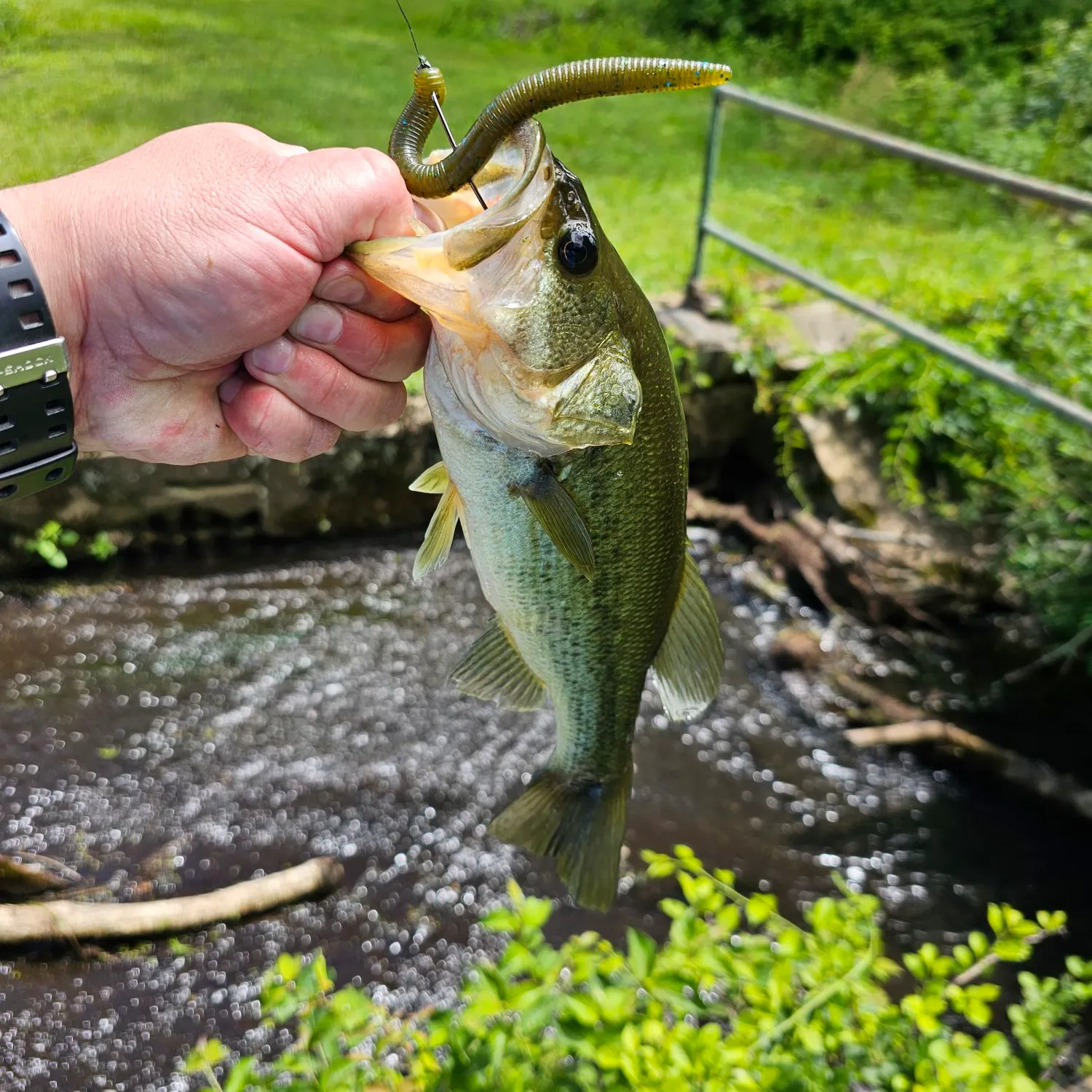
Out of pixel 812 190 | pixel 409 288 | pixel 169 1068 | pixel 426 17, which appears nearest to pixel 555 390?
pixel 409 288

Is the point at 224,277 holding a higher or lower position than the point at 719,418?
higher

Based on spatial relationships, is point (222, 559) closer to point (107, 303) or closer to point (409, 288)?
point (107, 303)

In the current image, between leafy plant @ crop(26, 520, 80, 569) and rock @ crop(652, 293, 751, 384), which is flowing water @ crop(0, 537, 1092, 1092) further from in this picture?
rock @ crop(652, 293, 751, 384)

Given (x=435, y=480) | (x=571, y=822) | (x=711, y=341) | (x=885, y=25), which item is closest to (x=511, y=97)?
(x=435, y=480)

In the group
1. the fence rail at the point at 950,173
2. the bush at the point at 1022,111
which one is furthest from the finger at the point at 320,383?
the bush at the point at 1022,111

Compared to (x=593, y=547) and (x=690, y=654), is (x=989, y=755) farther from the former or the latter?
(x=593, y=547)

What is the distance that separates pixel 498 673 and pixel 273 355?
680 mm

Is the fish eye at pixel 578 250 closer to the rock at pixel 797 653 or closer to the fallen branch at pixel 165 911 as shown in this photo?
the fallen branch at pixel 165 911

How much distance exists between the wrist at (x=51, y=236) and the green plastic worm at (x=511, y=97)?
51cm

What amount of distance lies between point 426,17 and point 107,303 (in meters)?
5.89

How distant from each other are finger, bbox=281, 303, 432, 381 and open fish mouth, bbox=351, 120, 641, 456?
16 cm

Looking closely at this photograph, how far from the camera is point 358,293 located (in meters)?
1.47

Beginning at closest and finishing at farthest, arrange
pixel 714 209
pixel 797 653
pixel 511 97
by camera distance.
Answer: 1. pixel 511 97
2. pixel 797 653
3. pixel 714 209

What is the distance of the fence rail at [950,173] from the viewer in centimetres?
350
